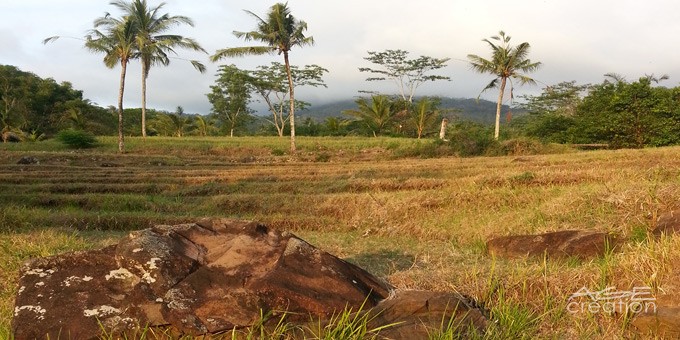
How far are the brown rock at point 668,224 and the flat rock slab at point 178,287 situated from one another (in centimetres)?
355

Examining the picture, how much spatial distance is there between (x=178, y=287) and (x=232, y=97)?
37.9m

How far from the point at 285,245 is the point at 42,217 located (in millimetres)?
7195

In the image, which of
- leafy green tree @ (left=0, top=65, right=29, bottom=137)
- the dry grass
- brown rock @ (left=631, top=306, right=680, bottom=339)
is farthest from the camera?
leafy green tree @ (left=0, top=65, right=29, bottom=137)

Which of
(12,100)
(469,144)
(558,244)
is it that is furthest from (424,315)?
(12,100)

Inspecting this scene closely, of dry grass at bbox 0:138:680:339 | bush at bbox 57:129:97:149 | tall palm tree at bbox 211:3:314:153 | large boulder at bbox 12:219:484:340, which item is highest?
tall palm tree at bbox 211:3:314:153

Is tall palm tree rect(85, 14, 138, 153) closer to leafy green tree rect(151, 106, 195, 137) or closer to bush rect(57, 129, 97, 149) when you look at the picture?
bush rect(57, 129, 97, 149)

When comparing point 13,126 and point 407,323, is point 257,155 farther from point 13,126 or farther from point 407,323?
point 407,323

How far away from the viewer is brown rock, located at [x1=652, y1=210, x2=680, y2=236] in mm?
5000

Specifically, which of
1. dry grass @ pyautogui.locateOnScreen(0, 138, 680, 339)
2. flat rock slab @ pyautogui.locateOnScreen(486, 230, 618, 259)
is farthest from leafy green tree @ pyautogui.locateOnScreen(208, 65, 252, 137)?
flat rock slab @ pyautogui.locateOnScreen(486, 230, 618, 259)

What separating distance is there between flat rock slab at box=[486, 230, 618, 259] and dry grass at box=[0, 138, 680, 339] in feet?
0.99

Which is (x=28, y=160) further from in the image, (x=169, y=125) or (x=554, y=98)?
(x=554, y=98)

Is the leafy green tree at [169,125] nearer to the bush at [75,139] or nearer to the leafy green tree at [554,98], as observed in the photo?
the bush at [75,139]

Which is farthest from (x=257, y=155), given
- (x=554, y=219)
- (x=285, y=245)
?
(x=285, y=245)

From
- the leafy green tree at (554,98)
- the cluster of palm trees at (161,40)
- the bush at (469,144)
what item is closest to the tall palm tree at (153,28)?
the cluster of palm trees at (161,40)
